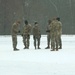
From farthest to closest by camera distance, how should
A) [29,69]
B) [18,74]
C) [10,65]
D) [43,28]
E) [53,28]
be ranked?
1. [43,28]
2. [53,28]
3. [10,65]
4. [29,69]
5. [18,74]

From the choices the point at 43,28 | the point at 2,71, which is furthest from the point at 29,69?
the point at 43,28

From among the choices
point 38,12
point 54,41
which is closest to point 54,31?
point 54,41

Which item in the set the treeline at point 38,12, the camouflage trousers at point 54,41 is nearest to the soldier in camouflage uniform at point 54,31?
the camouflage trousers at point 54,41

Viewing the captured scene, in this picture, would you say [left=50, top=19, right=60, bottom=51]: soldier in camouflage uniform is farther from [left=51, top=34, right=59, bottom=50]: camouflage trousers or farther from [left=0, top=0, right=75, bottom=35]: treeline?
[left=0, top=0, right=75, bottom=35]: treeline

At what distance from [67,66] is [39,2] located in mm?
49311

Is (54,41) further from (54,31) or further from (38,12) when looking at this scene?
(38,12)

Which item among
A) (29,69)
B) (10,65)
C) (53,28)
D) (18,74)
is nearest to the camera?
(18,74)

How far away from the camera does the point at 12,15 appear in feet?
201

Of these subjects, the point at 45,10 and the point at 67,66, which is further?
the point at 45,10

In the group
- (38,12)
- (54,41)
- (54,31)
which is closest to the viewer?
(54,41)

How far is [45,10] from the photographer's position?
61.9 m

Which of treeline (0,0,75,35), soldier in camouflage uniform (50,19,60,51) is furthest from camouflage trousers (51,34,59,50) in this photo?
treeline (0,0,75,35)

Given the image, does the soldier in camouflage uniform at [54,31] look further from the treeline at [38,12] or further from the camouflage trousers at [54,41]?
the treeline at [38,12]

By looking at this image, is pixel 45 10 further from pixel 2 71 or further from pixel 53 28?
pixel 2 71
